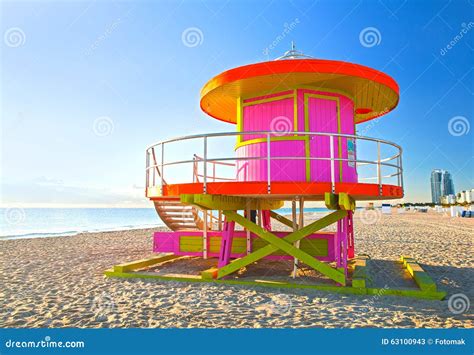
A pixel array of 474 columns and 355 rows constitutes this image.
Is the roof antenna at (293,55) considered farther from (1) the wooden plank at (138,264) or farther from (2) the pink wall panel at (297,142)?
(1) the wooden plank at (138,264)

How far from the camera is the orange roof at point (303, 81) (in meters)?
7.63

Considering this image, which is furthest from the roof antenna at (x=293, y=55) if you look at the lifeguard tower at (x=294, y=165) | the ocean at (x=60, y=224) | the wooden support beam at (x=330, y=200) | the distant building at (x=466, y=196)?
the distant building at (x=466, y=196)

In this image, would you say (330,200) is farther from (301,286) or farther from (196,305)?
(196,305)

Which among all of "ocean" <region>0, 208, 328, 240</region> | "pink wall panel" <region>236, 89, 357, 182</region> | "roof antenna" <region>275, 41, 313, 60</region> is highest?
"roof antenna" <region>275, 41, 313, 60</region>

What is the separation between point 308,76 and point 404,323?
5101 mm

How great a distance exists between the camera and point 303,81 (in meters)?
8.16

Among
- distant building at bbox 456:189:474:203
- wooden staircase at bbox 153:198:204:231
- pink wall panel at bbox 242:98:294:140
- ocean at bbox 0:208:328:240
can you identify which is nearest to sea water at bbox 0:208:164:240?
ocean at bbox 0:208:328:240

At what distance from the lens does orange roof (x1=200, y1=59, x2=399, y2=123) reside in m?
7.63

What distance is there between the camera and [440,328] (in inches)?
209

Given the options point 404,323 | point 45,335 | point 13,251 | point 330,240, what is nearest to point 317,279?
point 330,240

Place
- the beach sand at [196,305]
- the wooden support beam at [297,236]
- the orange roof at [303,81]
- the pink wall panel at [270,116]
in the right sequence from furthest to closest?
the pink wall panel at [270,116], the wooden support beam at [297,236], the orange roof at [303,81], the beach sand at [196,305]

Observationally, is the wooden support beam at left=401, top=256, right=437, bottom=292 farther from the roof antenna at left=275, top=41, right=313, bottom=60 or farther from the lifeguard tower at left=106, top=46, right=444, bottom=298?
the roof antenna at left=275, top=41, right=313, bottom=60

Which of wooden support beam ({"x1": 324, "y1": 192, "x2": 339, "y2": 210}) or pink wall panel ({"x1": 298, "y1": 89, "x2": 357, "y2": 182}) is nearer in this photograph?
wooden support beam ({"x1": 324, "y1": 192, "x2": 339, "y2": 210})

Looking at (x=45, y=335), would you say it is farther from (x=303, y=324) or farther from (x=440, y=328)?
(x=440, y=328)
